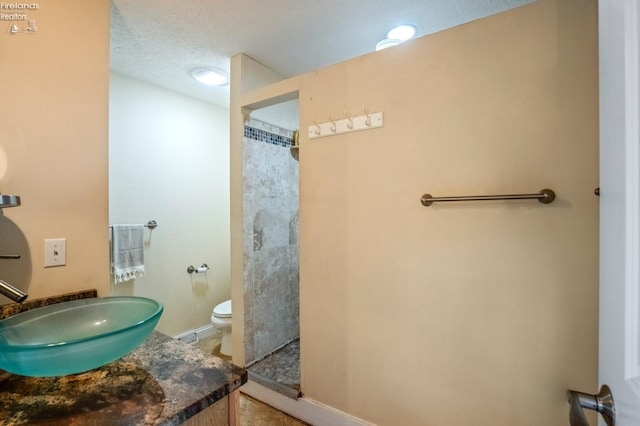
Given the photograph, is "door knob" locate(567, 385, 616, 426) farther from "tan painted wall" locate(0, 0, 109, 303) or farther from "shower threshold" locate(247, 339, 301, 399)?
"tan painted wall" locate(0, 0, 109, 303)

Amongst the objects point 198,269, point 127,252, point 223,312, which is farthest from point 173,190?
point 223,312

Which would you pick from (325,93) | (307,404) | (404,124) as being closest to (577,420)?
(404,124)

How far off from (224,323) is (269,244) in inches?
32.2

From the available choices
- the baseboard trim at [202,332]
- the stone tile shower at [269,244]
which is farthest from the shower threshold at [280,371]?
the baseboard trim at [202,332]

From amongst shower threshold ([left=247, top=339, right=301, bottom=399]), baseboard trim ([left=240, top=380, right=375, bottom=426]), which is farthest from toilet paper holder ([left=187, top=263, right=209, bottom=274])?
baseboard trim ([left=240, top=380, right=375, bottom=426])

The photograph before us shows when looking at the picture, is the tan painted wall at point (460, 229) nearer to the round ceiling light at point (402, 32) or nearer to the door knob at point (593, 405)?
the round ceiling light at point (402, 32)

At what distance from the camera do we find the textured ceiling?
5.20 ft

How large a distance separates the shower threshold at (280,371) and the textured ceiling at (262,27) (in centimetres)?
237

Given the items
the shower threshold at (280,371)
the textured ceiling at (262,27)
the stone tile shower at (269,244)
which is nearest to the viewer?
the textured ceiling at (262,27)

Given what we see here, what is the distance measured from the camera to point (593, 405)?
1.68 feet

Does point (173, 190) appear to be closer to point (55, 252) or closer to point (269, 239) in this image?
point (269, 239)

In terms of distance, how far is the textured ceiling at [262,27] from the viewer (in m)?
1.59

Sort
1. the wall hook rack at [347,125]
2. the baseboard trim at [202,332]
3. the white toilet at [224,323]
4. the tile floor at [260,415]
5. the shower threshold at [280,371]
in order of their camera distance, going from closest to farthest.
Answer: the wall hook rack at [347,125] < the tile floor at [260,415] < the shower threshold at [280,371] < the white toilet at [224,323] < the baseboard trim at [202,332]

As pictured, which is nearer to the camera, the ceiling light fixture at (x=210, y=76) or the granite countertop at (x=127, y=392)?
the granite countertop at (x=127, y=392)
